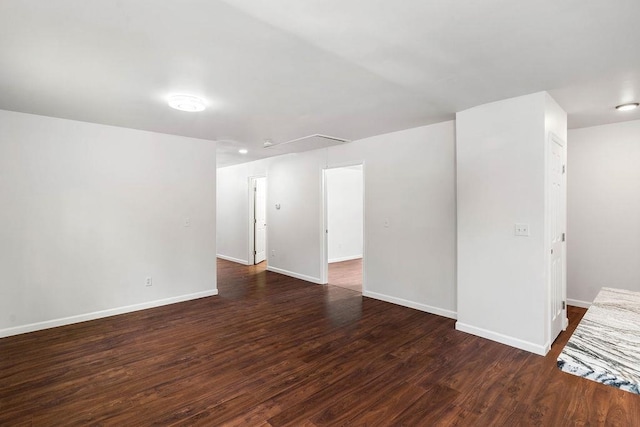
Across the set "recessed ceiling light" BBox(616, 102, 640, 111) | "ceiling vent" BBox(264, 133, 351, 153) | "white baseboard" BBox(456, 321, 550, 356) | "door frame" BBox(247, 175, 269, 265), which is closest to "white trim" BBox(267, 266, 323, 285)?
"door frame" BBox(247, 175, 269, 265)

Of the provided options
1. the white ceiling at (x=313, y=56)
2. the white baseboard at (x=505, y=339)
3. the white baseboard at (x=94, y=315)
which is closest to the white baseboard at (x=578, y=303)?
the white baseboard at (x=505, y=339)

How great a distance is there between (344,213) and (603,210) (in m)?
5.21

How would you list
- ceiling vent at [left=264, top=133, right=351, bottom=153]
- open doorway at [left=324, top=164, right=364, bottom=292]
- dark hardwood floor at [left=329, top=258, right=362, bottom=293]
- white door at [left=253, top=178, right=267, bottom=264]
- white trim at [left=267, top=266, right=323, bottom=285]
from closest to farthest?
ceiling vent at [left=264, top=133, right=351, bottom=153]
dark hardwood floor at [left=329, top=258, right=362, bottom=293]
white trim at [left=267, top=266, right=323, bottom=285]
white door at [left=253, top=178, right=267, bottom=264]
open doorway at [left=324, top=164, right=364, bottom=292]

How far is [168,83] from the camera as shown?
Answer: 8.68 ft

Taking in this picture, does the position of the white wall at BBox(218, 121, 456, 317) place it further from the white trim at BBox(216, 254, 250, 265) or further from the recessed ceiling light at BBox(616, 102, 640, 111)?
the white trim at BBox(216, 254, 250, 265)

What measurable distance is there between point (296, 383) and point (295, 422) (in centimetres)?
45

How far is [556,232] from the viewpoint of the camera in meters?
3.21

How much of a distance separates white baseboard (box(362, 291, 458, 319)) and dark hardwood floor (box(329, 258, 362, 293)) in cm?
45

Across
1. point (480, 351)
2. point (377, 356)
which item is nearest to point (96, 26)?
point (377, 356)

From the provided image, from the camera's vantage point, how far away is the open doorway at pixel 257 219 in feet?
24.1

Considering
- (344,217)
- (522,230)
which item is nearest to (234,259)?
(344,217)

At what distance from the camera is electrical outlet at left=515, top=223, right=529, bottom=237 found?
9.83 feet

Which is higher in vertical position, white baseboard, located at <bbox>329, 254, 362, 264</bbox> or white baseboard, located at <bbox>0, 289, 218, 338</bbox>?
white baseboard, located at <bbox>329, 254, 362, 264</bbox>

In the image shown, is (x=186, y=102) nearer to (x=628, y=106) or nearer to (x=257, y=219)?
(x=628, y=106)
